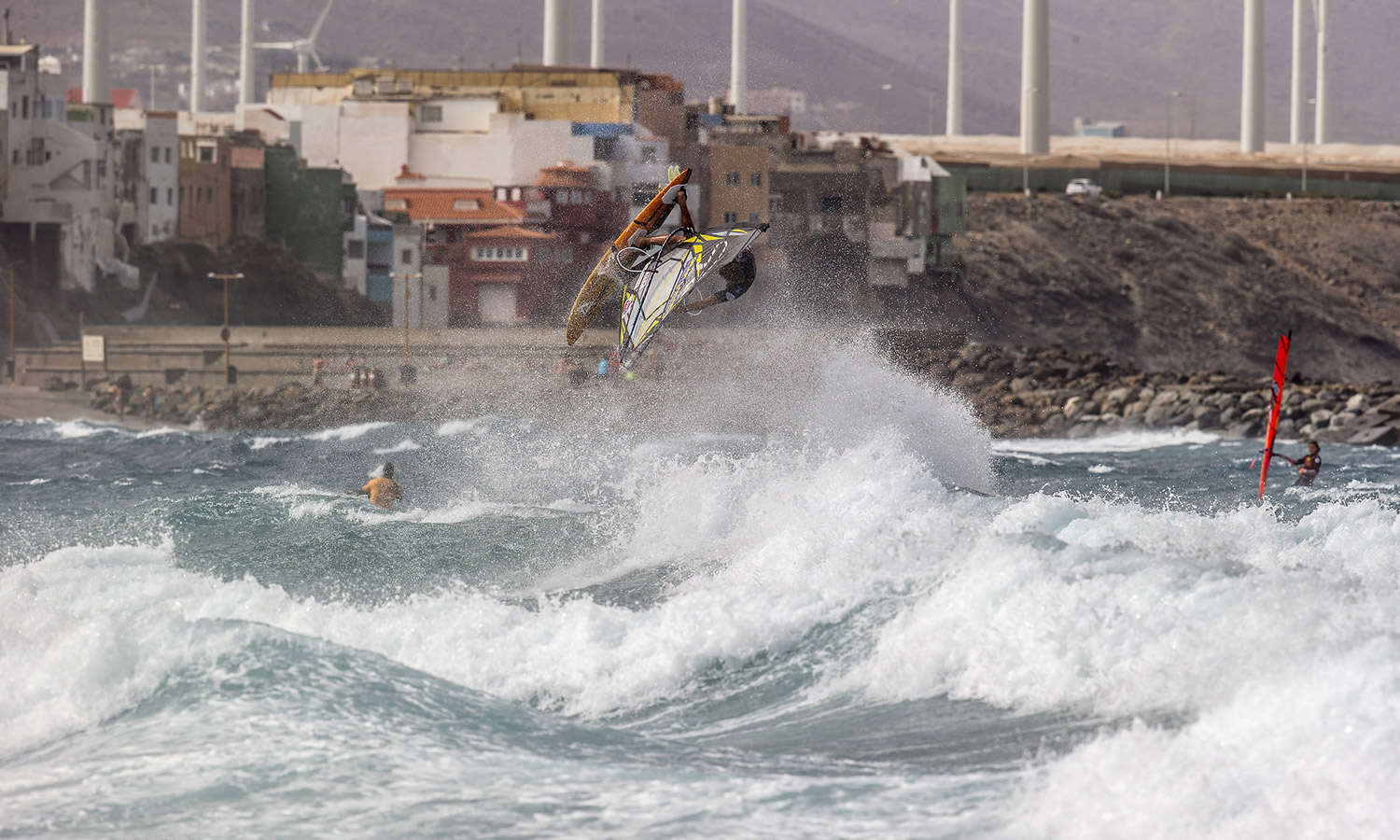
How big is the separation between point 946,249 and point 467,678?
211ft

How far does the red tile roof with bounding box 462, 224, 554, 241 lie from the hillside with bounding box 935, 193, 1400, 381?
63.0 feet

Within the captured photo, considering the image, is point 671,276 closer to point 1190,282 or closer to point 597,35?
point 1190,282

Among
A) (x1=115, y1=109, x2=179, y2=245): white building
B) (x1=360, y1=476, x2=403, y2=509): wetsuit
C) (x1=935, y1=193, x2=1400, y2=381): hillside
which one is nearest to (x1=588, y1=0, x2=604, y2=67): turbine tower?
(x1=935, y1=193, x2=1400, y2=381): hillside

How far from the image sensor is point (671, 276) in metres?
19.1

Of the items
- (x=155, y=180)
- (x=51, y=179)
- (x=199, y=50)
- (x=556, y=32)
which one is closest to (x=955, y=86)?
(x=556, y=32)

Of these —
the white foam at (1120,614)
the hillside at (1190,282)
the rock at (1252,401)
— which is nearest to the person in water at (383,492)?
the white foam at (1120,614)

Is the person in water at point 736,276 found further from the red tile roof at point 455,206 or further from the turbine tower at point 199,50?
the turbine tower at point 199,50

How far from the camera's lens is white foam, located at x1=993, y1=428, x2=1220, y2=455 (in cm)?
4119

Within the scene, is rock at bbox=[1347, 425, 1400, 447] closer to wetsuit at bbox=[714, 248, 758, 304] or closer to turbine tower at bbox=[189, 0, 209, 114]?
wetsuit at bbox=[714, 248, 758, 304]

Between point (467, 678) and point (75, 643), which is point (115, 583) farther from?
point (467, 678)

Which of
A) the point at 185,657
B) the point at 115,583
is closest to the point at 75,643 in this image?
the point at 185,657

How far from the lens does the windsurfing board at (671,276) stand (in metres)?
18.7

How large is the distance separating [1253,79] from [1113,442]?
6080 centimetres

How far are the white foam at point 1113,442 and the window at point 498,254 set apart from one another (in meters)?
27.2
